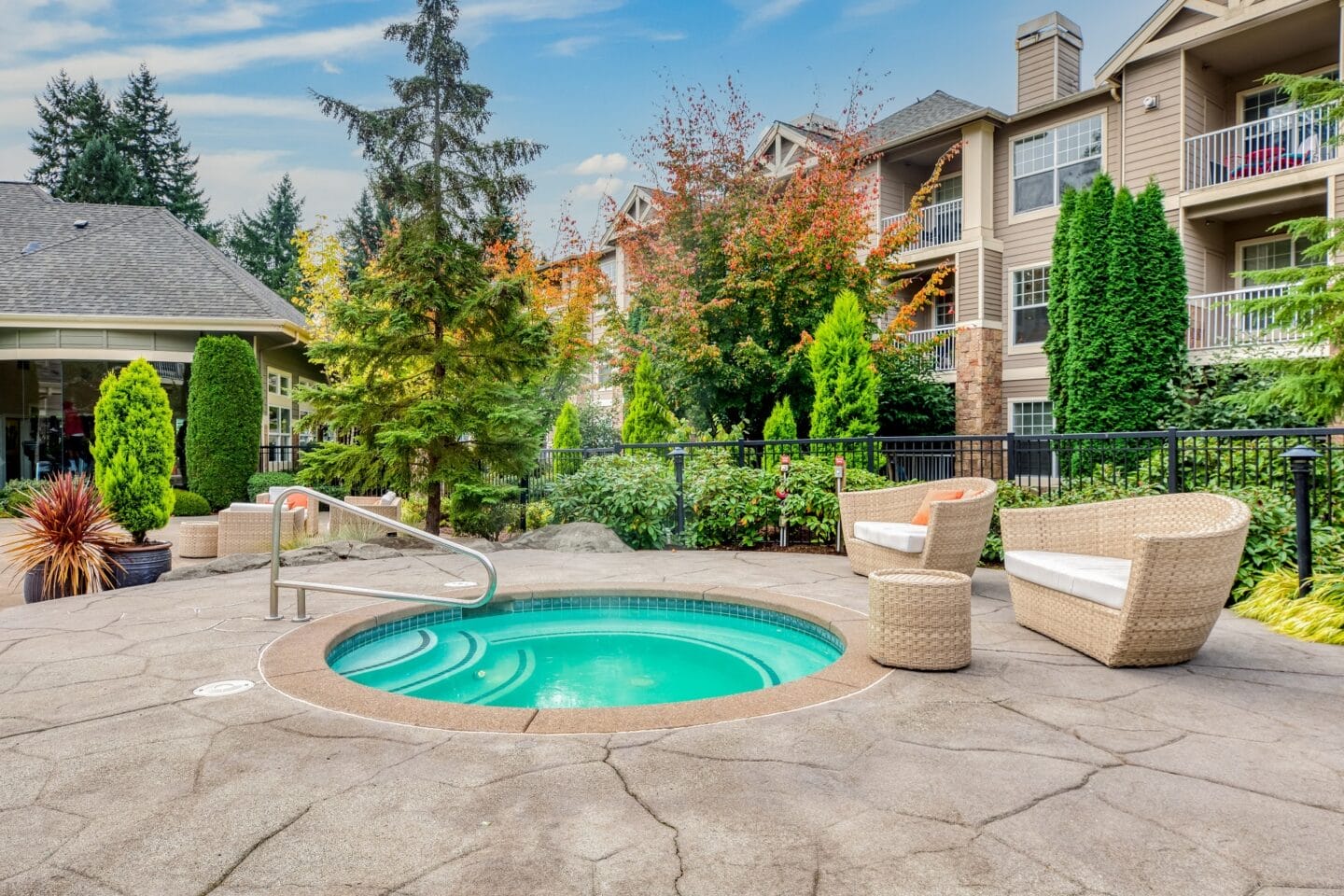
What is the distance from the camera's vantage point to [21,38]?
1942 cm

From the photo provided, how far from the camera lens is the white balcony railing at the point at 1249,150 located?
12.4m

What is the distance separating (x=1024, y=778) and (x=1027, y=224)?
14.8m

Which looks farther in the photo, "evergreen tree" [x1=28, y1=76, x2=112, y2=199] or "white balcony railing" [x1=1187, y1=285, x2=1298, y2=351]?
"evergreen tree" [x1=28, y1=76, x2=112, y2=199]

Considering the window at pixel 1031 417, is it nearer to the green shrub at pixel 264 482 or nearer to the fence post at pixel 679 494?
the fence post at pixel 679 494

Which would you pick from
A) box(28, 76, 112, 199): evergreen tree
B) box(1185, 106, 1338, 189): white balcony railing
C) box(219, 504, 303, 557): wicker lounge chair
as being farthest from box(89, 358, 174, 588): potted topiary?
box(28, 76, 112, 199): evergreen tree

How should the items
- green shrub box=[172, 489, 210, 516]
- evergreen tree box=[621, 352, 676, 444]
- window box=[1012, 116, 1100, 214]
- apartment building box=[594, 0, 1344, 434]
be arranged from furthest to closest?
window box=[1012, 116, 1100, 214] → evergreen tree box=[621, 352, 676, 444] → green shrub box=[172, 489, 210, 516] → apartment building box=[594, 0, 1344, 434]

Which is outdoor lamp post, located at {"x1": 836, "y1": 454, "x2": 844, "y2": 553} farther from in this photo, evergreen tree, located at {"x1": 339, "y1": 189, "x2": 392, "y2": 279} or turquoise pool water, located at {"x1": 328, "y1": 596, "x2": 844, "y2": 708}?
evergreen tree, located at {"x1": 339, "y1": 189, "x2": 392, "y2": 279}

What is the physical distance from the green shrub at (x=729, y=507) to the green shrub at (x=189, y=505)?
29.5 ft

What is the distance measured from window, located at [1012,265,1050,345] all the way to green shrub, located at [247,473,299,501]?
1325 centimetres

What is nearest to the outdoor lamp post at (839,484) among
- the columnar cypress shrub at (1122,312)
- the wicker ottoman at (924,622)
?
the wicker ottoman at (924,622)

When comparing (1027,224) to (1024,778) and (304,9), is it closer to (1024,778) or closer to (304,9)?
(304,9)

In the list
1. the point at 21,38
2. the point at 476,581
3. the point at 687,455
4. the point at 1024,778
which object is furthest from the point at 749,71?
the point at 21,38

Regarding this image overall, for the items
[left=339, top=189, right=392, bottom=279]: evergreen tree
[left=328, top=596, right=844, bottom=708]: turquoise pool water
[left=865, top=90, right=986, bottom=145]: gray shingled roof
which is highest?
[left=339, top=189, right=392, bottom=279]: evergreen tree

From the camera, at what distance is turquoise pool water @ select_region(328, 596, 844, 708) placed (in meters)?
4.30
